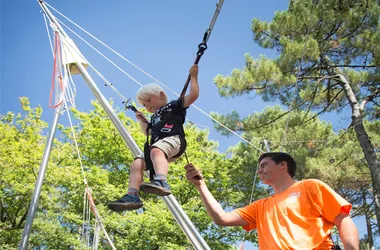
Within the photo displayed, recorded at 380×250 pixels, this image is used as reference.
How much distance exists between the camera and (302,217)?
196 cm

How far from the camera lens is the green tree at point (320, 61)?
27.9ft

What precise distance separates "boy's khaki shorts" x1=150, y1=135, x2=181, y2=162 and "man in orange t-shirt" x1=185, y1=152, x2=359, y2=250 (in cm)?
38

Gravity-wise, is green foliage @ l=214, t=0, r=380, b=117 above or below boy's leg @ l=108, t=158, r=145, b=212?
above

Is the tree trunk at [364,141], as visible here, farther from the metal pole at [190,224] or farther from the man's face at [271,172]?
the man's face at [271,172]

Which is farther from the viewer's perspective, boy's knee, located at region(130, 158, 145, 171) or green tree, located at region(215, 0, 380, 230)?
green tree, located at region(215, 0, 380, 230)

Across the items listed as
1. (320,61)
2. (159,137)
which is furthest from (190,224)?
(320,61)

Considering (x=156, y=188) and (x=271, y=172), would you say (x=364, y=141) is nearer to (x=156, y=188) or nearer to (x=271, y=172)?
(x=271, y=172)

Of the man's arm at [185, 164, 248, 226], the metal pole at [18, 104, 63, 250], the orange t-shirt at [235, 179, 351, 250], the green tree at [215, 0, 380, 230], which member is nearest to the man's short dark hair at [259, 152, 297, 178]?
the orange t-shirt at [235, 179, 351, 250]

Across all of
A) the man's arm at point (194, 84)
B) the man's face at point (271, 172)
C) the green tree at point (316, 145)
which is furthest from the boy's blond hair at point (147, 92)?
the green tree at point (316, 145)

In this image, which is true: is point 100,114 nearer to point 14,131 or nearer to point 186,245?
point 14,131

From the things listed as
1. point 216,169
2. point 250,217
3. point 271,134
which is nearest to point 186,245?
point 216,169

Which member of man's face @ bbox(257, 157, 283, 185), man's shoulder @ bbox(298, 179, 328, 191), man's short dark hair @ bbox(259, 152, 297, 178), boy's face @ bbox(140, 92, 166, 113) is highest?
boy's face @ bbox(140, 92, 166, 113)

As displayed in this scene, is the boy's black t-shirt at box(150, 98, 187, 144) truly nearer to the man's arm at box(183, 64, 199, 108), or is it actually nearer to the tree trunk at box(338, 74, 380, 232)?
the man's arm at box(183, 64, 199, 108)

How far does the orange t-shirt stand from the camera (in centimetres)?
189
